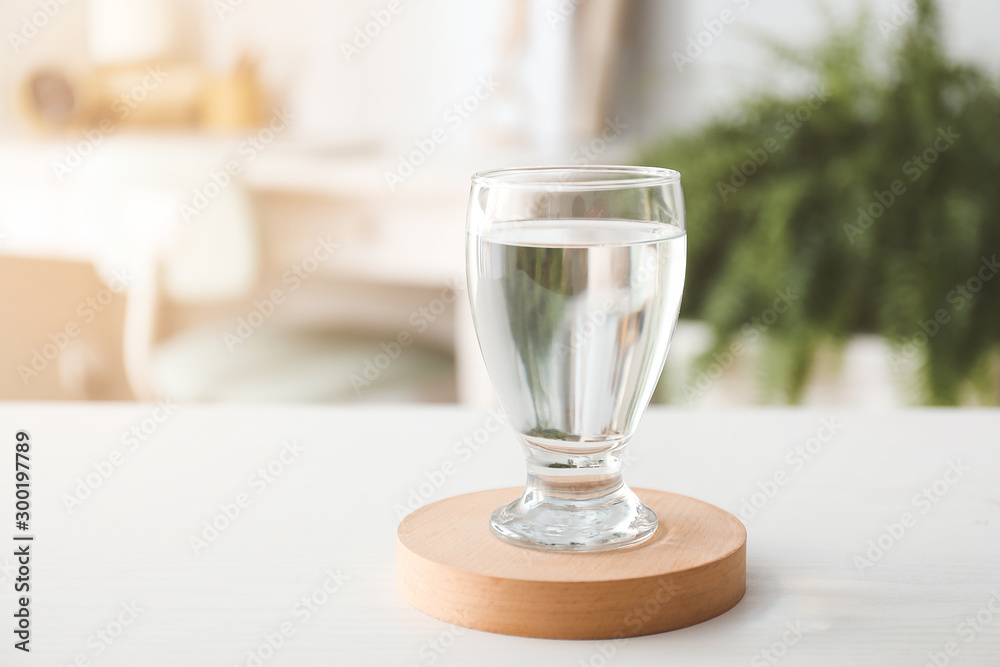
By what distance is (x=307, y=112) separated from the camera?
2654 mm

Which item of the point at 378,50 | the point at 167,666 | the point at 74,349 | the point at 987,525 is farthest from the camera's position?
the point at 74,349

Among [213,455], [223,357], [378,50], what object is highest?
[378,50]

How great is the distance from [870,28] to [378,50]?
133cm

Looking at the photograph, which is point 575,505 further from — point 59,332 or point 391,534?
point 59,332

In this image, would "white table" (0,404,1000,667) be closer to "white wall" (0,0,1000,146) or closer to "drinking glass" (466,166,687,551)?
"drinking glass" (466,166,687,551)

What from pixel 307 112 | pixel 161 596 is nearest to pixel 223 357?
pixel 307 112

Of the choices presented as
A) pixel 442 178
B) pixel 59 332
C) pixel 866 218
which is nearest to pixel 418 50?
pixel 442 178

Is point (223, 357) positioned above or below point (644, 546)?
below

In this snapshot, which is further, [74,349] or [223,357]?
[74,349]

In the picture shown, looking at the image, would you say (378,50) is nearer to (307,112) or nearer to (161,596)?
(307,112)

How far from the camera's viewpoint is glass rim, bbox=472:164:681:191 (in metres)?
0.43

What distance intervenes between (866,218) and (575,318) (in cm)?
103

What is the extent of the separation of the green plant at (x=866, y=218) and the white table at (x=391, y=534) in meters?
0.60

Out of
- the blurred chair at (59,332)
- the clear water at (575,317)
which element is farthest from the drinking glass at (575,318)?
the blurred chair at (59,332)
